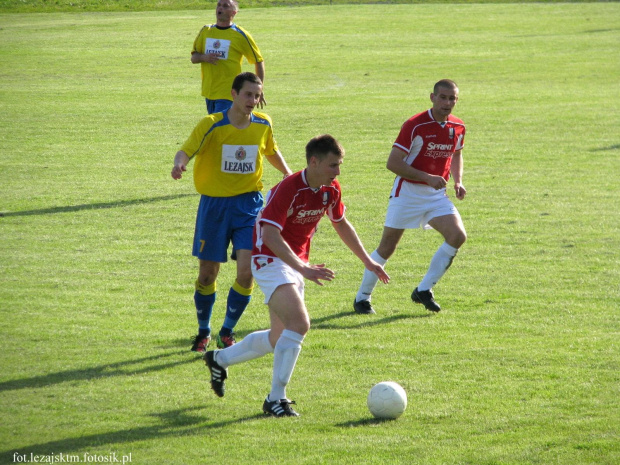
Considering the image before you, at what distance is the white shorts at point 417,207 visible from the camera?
9.24m

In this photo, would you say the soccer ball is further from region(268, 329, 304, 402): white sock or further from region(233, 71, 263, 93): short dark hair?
region(233, 71, 263, 93): short dark hair

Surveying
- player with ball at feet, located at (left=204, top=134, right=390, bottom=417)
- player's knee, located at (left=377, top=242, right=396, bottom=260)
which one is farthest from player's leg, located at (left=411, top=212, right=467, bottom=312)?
player with ball at feet, located at (left=204, top=134, right=390, bottom=417)

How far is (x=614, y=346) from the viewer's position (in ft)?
26.1

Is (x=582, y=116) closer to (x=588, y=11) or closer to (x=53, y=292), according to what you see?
(x=53, y=292)

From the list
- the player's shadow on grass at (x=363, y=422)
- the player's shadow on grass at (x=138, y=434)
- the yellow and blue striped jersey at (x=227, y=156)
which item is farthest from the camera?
the yellow and blue striped jersey at (x=227, y=156)

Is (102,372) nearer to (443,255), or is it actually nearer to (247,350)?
(247,350)

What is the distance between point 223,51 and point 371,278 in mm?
5553

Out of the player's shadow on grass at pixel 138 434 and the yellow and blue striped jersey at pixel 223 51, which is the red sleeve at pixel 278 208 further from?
the yellow and blue striped jersey at pixel 223 51

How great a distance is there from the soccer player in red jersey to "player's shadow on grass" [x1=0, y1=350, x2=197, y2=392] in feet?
7.85

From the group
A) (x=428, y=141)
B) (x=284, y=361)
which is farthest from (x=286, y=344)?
(x=428, y=141)

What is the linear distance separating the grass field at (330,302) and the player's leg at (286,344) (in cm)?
15

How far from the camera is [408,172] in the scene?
29.5ft

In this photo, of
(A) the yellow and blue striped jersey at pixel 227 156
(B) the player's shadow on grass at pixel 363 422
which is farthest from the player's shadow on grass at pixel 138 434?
(A) the yellow and blue striped jersey at pixel 227 156

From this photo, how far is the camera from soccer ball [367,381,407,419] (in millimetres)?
6312
